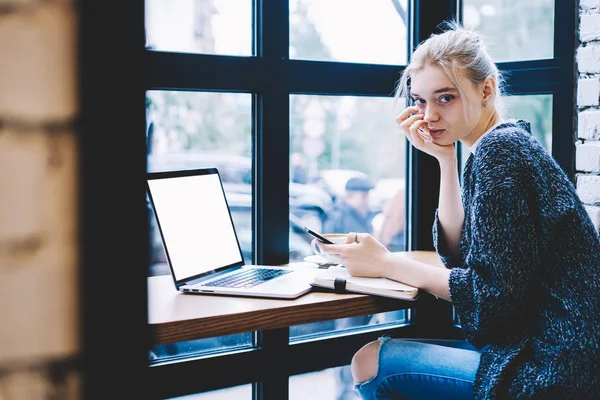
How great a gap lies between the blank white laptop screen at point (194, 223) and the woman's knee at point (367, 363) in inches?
17.5

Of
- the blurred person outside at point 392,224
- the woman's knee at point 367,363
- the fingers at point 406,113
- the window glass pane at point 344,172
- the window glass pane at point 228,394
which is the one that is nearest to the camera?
the woman's knee at point 367,363

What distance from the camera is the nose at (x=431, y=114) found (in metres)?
1.65

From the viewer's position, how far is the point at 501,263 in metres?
1.29

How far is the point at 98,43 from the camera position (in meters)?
0.43

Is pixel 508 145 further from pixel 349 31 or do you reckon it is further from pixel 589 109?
pixel 349 31

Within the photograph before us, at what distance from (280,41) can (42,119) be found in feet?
5.14

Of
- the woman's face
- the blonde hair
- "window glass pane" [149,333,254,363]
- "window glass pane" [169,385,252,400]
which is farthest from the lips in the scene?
"window glass pane" [169,385,252,400]

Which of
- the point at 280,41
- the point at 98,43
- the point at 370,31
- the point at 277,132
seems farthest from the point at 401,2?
the point at 98,43

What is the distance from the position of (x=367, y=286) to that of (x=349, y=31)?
97 cm

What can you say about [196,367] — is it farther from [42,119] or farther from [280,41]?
[42,119]

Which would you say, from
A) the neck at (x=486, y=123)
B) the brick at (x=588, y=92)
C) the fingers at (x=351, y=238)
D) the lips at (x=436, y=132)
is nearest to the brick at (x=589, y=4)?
the brick at (x=588, y=92)

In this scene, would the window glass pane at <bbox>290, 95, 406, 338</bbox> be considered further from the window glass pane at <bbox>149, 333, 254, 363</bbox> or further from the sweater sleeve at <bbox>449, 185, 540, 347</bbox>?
the sweater sleeve at <bbox>449, 185, 540, 347</bbox>

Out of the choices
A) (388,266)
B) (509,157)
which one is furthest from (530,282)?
(388,266)

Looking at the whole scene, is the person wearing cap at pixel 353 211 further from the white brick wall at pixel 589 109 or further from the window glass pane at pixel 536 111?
the white brick wall at pixel 589 109
